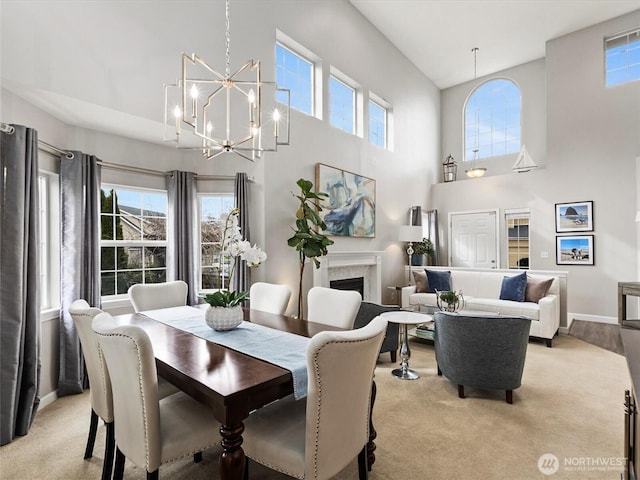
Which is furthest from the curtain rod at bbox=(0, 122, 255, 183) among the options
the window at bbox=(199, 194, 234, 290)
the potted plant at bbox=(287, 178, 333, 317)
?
the potted plant at bbox=(287, 178, 333, 317)

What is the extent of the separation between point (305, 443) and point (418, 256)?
5.87m

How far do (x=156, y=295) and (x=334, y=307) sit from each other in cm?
168

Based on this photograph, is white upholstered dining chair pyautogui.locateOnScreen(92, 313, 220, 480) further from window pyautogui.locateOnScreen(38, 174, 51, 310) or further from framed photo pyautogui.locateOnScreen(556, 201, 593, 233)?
framed photo pyautogui.locateOnScreen(556, 201, 593, 233)

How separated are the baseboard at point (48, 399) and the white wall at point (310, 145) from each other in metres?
0.11

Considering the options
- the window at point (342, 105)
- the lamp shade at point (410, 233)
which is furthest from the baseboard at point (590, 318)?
the window at point (342, 105)

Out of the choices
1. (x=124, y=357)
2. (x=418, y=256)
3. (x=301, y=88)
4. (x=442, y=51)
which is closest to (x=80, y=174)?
(x=124, y=357)

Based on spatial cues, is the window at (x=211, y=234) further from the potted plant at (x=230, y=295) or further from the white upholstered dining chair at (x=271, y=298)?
the potted plant at (x=230, y=295)

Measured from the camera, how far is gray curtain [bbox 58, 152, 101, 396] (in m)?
3.03

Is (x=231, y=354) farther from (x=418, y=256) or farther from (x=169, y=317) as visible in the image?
(x=418, y=256)

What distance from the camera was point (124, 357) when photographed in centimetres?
145

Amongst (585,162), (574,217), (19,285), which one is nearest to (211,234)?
(19,285)

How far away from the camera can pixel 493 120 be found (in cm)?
759

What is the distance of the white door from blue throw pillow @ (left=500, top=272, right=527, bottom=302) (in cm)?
215

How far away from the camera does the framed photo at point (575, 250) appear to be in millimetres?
5934
